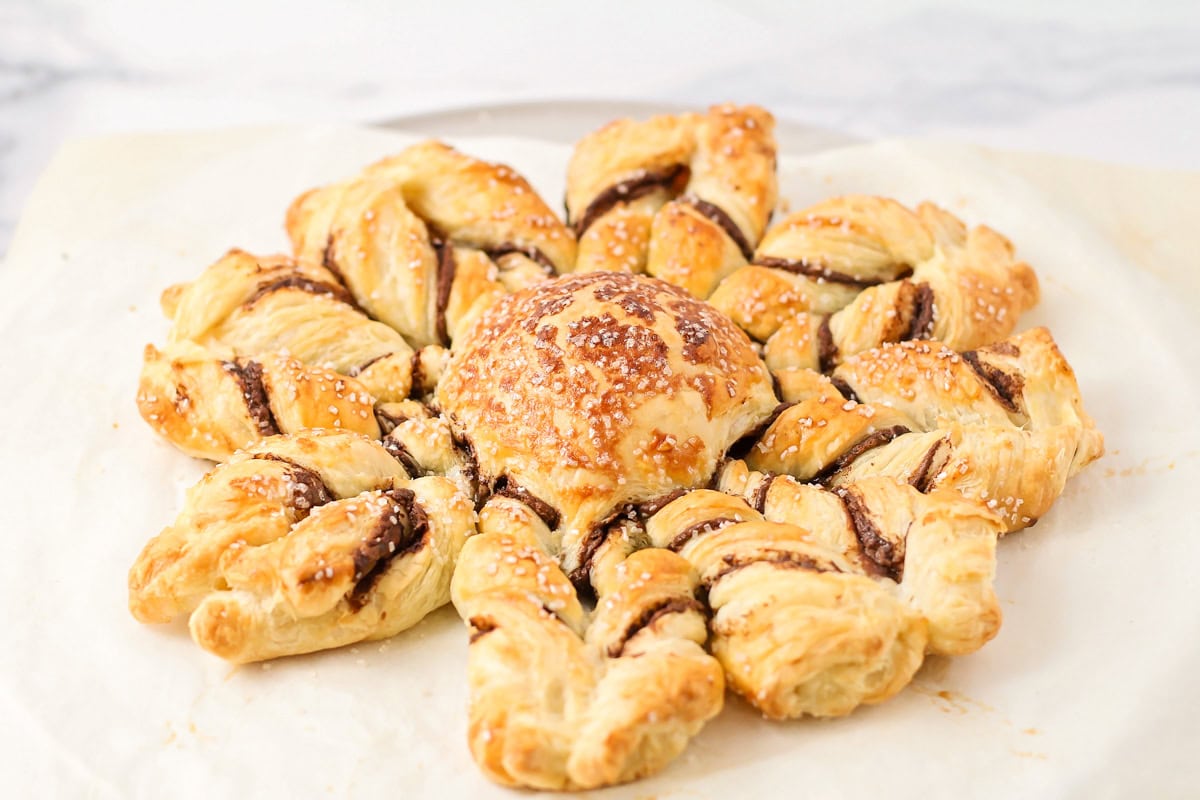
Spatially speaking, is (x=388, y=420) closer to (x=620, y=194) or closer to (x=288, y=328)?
(x=288, y=328)

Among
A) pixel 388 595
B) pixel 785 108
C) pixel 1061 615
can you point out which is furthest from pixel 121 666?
pixel 785 108

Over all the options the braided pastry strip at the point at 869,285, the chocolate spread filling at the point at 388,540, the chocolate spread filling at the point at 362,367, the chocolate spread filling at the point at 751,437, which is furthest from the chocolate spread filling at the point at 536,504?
the braided pastry strip at the point at 869,285

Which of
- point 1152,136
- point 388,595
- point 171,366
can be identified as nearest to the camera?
point 388,595

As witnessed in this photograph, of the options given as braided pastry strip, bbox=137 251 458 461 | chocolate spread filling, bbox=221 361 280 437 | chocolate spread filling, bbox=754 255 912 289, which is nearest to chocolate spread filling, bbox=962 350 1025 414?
chocolate spread filling, bbox=754 255 912 289

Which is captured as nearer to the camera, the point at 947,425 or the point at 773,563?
the point at 773,563

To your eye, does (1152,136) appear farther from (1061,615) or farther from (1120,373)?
Answer: (1061,615)

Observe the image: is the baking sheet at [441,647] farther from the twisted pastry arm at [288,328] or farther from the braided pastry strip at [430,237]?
the braided pastry strip at [430,237]

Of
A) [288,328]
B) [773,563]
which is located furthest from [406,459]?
[773,563]
